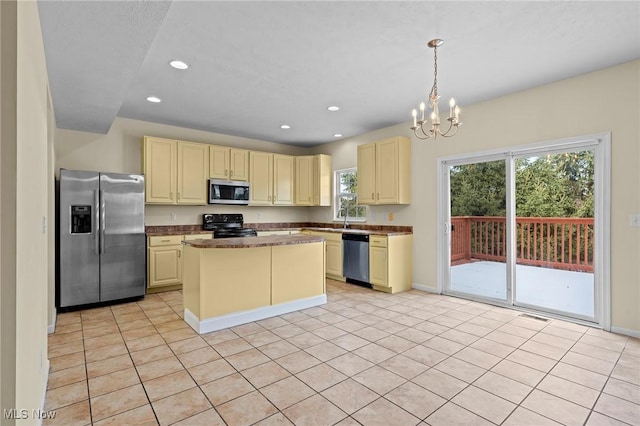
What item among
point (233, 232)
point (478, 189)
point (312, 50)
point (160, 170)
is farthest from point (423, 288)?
point (160, 170)

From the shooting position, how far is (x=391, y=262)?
4.71 m

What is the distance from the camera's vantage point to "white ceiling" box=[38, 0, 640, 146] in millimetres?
2178

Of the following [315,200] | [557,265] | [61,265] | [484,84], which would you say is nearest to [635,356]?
[557,265]

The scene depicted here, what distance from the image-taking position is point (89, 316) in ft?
12.1

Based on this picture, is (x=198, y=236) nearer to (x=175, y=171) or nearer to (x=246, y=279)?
(x=175, y=171)

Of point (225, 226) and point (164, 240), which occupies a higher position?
point (225, 226)

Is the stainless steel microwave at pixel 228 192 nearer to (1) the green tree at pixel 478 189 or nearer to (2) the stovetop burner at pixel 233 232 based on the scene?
(2) the stovetop burner at pixel 233 232

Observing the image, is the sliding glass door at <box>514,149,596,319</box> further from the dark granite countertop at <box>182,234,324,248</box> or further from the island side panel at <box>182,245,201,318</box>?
the island side panel at <box>182,245,201,318</box>

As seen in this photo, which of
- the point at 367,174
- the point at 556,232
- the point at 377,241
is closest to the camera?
the point at 556,232

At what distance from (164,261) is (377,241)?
124 inches

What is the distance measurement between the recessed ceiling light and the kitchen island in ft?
5.62

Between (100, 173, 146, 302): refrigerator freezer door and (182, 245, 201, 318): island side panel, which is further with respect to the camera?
(100, 173, 146, 302): refrigerator freezer door

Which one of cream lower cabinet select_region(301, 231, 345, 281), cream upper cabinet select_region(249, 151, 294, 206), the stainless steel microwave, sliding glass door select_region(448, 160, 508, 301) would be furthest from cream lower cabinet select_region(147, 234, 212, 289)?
sliding glass door select_region(448, 160, 508, 301)

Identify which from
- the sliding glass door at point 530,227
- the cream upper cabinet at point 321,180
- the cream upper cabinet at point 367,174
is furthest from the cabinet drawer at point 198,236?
the sliding glass door at point 530,227
